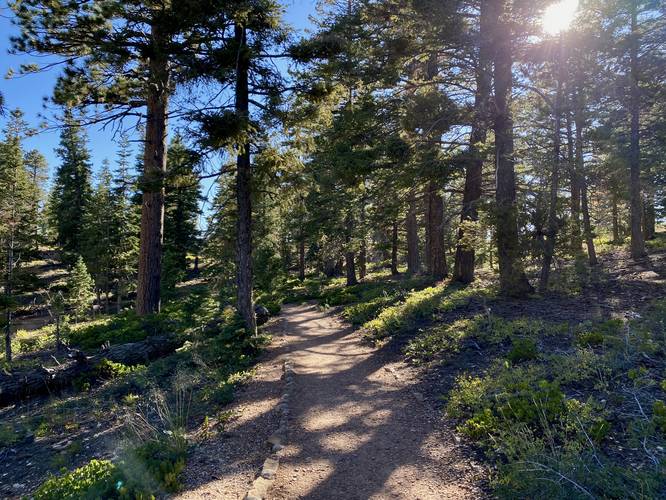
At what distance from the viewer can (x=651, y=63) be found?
615 inches

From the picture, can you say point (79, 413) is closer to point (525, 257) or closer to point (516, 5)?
point (525, 257)

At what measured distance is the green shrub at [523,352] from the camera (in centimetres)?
629

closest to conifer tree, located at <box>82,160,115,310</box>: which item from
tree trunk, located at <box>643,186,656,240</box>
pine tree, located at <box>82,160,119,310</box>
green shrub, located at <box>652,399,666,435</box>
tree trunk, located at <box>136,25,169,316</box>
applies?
pine tree, located at <box>82,160,119,310</box>

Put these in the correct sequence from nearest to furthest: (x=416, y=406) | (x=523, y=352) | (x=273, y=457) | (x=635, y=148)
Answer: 1. (x=273, y=457)
2. (x=416, y=406)
3. (x=523, y=352)
4. (x=635, y=148)

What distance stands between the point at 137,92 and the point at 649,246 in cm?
2581

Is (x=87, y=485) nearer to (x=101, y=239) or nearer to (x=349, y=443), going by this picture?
(x=349, y=443)

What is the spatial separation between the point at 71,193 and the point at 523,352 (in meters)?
40.7

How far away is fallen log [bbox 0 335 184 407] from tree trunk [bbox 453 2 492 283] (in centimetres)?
994

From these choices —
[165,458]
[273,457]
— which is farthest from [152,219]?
[273,457]

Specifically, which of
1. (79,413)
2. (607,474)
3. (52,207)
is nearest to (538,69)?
(607,474)

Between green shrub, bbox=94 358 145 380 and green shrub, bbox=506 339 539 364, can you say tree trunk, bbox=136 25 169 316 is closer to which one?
green shrub, bbox=94 358 145 380

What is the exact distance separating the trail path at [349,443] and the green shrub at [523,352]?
67.4 inches

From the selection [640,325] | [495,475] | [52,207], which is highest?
[52,207]

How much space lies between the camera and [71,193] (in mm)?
34312
